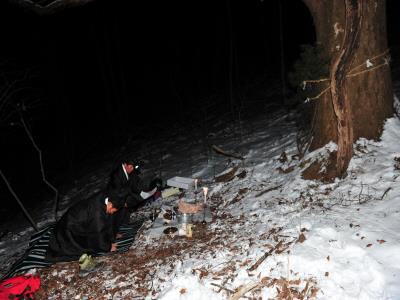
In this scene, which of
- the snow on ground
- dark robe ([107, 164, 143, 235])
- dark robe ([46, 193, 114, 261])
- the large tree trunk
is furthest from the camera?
dark robe ([107, 164, 143, 235])

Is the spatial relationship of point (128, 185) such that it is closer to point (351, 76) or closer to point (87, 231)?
point (87, 231)

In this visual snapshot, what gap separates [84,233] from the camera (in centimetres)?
569

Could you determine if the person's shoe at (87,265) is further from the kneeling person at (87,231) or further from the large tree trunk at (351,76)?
the large tree trunk at (351,76)

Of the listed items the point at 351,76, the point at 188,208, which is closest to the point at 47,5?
the point at 188,208

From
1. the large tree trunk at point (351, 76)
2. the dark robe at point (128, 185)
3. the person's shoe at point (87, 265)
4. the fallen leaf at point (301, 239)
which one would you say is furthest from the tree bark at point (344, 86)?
the person's shoe at point (87, 265)

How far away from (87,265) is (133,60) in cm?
2857

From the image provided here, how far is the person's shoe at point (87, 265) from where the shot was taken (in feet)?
16.8

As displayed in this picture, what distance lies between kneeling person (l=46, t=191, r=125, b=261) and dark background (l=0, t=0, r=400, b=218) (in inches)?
567

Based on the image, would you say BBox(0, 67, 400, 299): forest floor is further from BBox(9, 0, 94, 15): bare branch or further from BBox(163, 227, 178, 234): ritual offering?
BBox(9, 0, 94, 15): bare branch

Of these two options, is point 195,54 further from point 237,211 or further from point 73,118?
point 237,211

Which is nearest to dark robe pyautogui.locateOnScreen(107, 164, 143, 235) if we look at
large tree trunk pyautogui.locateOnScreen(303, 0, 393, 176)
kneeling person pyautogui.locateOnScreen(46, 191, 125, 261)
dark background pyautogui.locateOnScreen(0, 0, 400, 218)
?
kneeling person pyautogui.locateOnScreen(46, 191, 125, 261)

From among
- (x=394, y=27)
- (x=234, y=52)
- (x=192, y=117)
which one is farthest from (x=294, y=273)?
(x=234, y=52)

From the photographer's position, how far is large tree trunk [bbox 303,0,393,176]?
17.5ft

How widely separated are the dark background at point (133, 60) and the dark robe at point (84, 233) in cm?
1442
